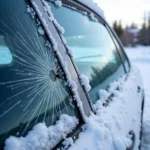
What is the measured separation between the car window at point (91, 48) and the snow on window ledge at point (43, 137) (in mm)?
403

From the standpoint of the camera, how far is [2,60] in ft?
4.91

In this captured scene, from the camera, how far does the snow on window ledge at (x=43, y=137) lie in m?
1.05

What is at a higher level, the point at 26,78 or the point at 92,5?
the point at 26,78

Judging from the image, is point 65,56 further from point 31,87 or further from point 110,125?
point 110,125

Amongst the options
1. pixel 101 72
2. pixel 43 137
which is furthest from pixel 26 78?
pixel 101 72

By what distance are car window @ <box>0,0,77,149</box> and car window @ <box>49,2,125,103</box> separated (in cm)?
27

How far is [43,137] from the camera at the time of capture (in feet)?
3.76

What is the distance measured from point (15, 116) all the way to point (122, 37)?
64.8 meters

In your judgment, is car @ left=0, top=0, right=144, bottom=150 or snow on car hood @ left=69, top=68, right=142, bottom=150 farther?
snow on car hood @ left=69, top=68, right=142, bottom=150

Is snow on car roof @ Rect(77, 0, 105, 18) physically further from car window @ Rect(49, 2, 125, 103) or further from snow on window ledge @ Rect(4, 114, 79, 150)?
snow on window ledge @ Rect(4, 114, 79, 150)

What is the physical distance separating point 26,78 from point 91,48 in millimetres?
1331

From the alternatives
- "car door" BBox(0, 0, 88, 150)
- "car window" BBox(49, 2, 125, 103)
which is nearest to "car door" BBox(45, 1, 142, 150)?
"car window" BBox(49, 2, 125, 103)

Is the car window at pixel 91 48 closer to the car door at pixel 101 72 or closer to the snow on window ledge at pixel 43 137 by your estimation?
the car door at pixel 101 72

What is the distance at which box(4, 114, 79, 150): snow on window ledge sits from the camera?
105cm
